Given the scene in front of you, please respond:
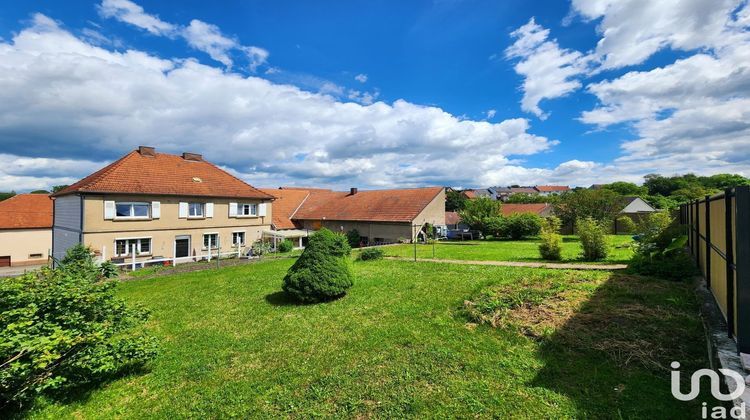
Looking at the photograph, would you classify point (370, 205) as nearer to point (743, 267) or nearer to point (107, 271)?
point (107, 271)

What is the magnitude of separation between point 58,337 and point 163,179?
910 inches

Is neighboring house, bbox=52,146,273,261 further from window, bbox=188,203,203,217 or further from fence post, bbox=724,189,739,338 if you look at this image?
fence post, bbox=724,189,739,338

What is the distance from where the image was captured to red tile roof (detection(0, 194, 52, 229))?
3228 centimetres

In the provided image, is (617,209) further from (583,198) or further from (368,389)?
(368,389)

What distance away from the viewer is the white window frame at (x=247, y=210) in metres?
27.6

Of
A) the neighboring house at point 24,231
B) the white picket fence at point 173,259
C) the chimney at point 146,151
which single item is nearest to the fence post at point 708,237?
the white picket fence at point 173,259

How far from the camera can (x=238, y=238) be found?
2719cm

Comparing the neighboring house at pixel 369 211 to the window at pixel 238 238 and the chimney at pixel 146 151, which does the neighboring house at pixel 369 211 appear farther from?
the chimney at pixel 146 151

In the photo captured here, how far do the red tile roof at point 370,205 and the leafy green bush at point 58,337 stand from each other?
2561cm

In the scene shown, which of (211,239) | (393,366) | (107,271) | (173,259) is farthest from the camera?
(211,239)

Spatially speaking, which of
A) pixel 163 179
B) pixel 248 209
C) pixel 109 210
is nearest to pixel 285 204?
pixel 248 209

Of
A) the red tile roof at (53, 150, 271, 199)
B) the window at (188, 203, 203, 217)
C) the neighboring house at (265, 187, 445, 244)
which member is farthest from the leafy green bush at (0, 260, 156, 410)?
the neighboring house at (265, 187, 445, 244)

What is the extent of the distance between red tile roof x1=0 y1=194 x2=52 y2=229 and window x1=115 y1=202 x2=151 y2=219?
21.0 meters

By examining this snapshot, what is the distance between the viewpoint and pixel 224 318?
848 centimetres
